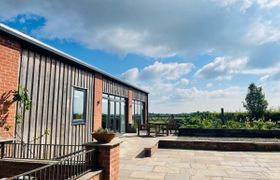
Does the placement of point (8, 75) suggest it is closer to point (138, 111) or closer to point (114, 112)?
point (114, 112)

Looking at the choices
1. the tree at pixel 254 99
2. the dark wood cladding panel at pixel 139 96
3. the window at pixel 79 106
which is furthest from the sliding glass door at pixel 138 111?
the tree at pixel 254 99

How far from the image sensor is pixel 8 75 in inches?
215

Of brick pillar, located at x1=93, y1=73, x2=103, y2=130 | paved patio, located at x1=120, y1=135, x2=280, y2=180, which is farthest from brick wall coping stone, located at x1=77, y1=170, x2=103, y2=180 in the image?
brick pillar, located at x1=93, y1=73, x2=103, y2=130

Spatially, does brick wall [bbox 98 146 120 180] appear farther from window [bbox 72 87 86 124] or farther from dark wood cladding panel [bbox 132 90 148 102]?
dark wood cladding panel [bbox 132 90 148 102]

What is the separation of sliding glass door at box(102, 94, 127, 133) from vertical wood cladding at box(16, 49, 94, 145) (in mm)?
3217

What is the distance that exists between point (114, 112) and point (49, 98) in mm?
7071

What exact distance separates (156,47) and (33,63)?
6.95 m

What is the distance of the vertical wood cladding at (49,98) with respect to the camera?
6.09 m

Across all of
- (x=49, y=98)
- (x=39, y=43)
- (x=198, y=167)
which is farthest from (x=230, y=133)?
(x=39, y=43)

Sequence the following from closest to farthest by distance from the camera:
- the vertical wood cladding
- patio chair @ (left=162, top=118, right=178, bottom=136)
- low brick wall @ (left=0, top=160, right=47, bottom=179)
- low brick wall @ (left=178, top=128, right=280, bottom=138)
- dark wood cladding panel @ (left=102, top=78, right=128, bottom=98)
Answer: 1. low brick wall @ (left=0, top=160, right=47, bottom=179)
2. the vertical wood cladding
3. dark wood cladding panel @ (left=102, top=78, right=128, bottom=98)
4. low brick wall @ (left=178, top=128, right=280, bottom=138)
5. patio chair @ (left=162, top=118, right=178, bottom=136)

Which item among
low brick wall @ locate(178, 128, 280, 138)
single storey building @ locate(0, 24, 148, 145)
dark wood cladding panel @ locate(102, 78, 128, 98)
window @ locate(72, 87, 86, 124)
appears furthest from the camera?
low brick wall @ locate(178, 128, 280, 138)

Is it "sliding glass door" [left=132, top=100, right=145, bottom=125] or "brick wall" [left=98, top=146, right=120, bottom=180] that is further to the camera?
"sliding glass door" [left=132, top=100, right=145, bottom=125]

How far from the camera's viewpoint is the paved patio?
18.4ft

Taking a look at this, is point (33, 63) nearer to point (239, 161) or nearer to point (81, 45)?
point (81, 45)
